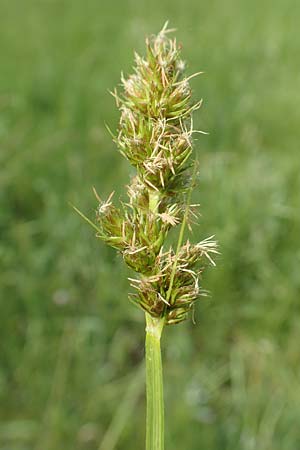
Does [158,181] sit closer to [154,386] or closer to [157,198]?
[157,198]

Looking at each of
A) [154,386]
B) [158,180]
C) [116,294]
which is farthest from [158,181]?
[116,294]

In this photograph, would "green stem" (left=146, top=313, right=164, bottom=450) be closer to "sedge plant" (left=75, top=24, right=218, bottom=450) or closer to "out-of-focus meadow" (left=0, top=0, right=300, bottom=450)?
"sedge plant" (left=75, top=24, right=218, bottom=450)

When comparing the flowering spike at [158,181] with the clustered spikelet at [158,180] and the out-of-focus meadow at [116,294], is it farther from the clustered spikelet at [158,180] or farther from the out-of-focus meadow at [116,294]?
the out-of-focus meadow at [116,294]

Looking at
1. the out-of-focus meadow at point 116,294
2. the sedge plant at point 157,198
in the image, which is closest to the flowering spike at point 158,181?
the sedge plant at point 157,198

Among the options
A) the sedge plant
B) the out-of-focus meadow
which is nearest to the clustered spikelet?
the sedge plant

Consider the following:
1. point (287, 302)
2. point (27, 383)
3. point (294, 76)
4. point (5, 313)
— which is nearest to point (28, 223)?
point (5, 313)

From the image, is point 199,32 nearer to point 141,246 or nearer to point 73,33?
point 73,33
